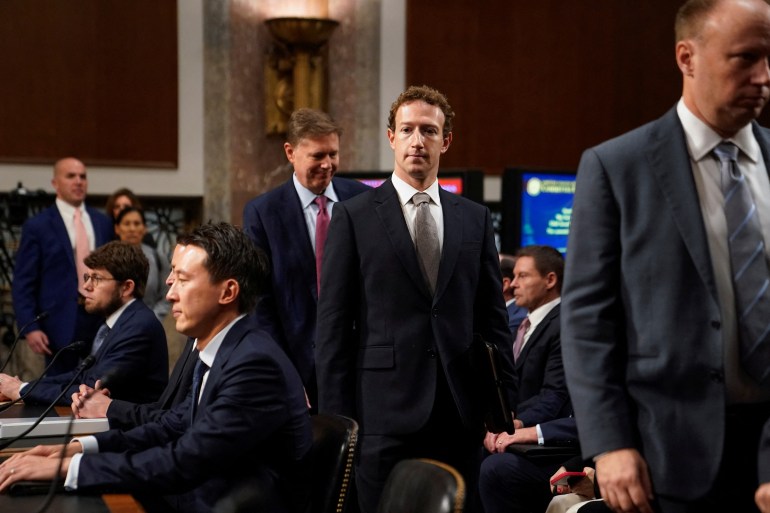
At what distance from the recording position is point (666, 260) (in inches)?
81.0

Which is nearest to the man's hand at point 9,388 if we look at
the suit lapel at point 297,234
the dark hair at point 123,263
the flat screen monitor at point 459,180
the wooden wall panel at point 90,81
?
the dark hair at point 123,263

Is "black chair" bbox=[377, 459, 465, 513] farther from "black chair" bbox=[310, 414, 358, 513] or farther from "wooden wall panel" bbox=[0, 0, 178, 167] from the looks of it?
"wooden wall panel" bbox=[0, 0, 178, 167]

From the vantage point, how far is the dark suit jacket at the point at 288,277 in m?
3.95

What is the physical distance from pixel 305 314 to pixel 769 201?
213 cm

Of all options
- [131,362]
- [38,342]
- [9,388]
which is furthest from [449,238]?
[38,342]

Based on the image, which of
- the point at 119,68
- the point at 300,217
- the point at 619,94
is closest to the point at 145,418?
the point at 300,217

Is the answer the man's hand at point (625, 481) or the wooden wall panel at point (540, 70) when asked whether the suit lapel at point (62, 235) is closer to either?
the wooden wall panel at point (540, 70)

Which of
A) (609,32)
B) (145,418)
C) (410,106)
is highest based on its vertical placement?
(609,32)

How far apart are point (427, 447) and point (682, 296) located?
1.37m

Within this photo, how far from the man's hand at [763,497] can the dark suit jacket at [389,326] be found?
4.34 feet

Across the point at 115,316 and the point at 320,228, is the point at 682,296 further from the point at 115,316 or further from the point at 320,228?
the point at 115,316

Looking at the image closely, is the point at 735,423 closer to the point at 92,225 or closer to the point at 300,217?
the point at 300,217

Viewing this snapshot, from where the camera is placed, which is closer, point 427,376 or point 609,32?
point 427,376

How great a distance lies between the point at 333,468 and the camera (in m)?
2.61
